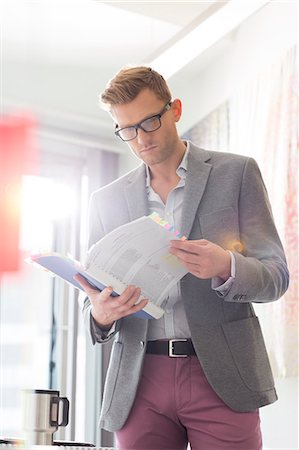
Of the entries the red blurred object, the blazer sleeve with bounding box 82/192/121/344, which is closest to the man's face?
the blazer sleeve with bounding box 82/192/121/344

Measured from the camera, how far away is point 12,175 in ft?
12.9

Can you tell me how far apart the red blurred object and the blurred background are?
1 cm

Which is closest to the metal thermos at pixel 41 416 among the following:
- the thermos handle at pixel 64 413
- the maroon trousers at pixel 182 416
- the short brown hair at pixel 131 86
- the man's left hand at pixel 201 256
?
the thermos handle at pixel 64 413

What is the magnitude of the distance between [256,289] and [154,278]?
0.75 ft

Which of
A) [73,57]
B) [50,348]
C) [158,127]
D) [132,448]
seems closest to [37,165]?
[73,57]

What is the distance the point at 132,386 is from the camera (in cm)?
153

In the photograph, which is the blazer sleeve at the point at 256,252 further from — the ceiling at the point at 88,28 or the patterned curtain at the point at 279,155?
the ceiling at the point at 88,28

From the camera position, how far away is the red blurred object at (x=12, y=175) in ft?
11.9

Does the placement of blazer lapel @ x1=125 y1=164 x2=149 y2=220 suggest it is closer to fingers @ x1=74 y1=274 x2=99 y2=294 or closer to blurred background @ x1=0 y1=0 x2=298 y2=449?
fingers @ x1=74 y1=274 x2=99 y2=294

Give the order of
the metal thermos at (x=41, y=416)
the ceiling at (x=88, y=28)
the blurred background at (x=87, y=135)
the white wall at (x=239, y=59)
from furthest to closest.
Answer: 1. the ceiling at (x=88, y=28)
2. the white wall at (x=239, y=59)
3. the blurred background at (x=87, y=135)
4. the metal thermos at (x=41, y=416)

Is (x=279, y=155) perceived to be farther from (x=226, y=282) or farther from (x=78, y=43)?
(x=226, y=282)

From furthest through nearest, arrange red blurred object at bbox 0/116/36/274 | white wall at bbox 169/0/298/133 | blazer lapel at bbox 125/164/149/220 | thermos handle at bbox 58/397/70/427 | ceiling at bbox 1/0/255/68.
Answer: red blurred object at bbox 0/116/36/274 → ceiling at bbox 1/0/255/68 → white wall at bbox 169/0/298/133 → blazer lapel at bbox 125/164/149/220 → thermos handle at bbox 58/397/70/427

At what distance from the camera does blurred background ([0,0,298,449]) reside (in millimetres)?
2918

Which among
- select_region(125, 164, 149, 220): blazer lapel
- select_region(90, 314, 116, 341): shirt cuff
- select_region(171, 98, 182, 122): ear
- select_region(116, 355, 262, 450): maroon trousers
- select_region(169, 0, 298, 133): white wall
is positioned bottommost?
select_region(116, 355, 262, 450): maroon trousers
